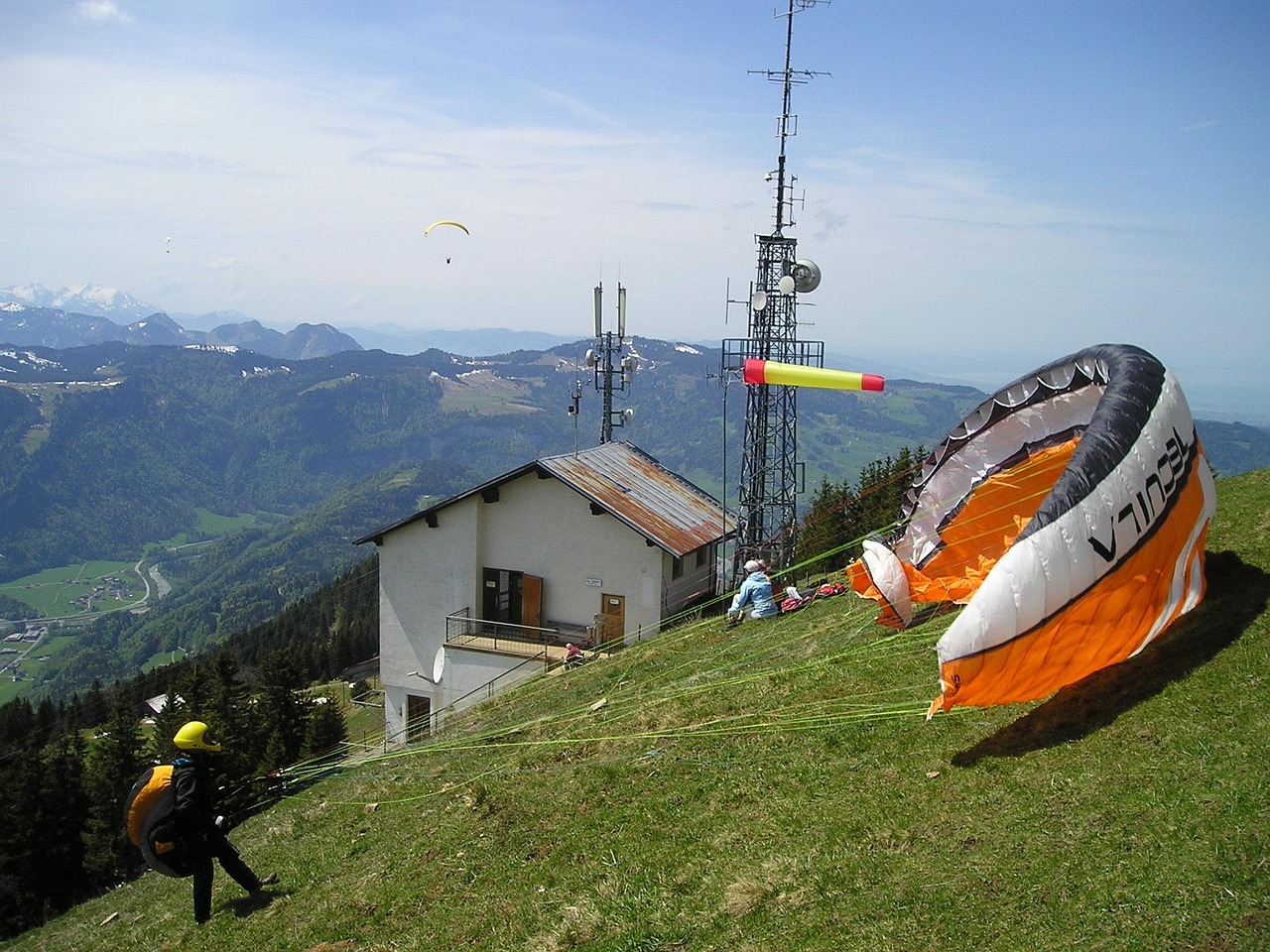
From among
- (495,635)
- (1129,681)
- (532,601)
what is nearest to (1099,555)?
(1129,681)

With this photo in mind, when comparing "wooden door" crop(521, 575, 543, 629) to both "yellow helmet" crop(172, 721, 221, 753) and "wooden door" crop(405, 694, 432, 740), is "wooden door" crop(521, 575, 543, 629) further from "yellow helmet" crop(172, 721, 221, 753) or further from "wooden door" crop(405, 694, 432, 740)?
"yellow helmet" crop(172, 721, 221, 753)

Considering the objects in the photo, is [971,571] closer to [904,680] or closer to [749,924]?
[904,680]

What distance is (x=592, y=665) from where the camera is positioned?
73.3ft

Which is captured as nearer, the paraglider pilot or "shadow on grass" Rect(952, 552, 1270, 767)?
"shadow on grass" Rect(952, 552, 1270, 767)

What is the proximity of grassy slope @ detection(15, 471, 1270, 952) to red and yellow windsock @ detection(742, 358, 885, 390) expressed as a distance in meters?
4.64

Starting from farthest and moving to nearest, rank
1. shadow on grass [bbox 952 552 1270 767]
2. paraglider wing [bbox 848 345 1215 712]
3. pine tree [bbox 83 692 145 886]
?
pine tree [bbox 83 692 145 886] < shadow on grass [bbox 952 552 1270 767] < paraglider wing [bbox 848 345 1215 712]

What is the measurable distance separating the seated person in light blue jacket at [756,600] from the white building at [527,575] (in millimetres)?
5035

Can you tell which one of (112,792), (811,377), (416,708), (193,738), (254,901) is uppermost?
(811,377)

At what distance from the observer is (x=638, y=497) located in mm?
28844

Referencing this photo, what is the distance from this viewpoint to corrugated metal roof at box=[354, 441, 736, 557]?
26891mm

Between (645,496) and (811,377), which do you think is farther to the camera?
(645,496)

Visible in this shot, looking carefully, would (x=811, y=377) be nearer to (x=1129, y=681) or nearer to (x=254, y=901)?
(x=1129, y=681)

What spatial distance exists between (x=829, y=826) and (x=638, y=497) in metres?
20.1

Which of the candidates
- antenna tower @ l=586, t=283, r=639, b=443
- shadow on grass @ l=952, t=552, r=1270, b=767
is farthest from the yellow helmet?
antenna tower @ l=586, t=283, r=639, b=443
